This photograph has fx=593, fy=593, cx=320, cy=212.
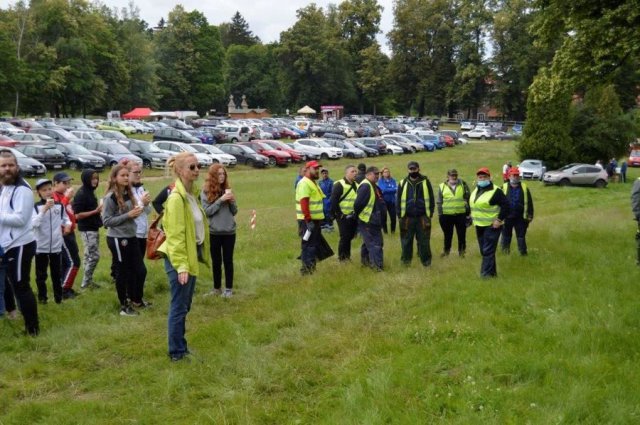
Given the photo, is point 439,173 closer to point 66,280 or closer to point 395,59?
point 66,280

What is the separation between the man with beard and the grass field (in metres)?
0.61

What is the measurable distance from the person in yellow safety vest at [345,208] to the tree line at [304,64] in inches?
1149

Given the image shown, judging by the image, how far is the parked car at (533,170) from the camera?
110 feet

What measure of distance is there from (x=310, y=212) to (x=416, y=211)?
181 cm

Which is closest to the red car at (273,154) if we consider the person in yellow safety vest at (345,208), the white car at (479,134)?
the person in yellow safety vest at (345,208)

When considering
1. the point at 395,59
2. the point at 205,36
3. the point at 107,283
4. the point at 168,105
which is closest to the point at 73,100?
the point at 168,105

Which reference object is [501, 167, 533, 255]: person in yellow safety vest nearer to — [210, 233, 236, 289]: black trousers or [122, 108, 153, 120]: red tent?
[210, 233, 236, 289]: black trousers

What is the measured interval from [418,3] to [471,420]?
292 feet

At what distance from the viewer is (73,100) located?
6675 centimetres

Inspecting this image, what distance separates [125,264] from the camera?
7.14 metres

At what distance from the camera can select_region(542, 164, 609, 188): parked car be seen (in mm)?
31047

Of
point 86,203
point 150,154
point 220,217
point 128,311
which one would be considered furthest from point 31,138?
point 128,311

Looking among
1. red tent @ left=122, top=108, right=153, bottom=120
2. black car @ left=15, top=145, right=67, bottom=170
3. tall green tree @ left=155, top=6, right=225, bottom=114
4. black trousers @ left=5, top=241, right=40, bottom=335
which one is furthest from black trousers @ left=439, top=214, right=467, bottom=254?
tall green tree @ left=155, top=6, right=225, bottom=114

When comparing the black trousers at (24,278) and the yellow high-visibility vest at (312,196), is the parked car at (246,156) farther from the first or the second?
the black trousers at (24,278)
